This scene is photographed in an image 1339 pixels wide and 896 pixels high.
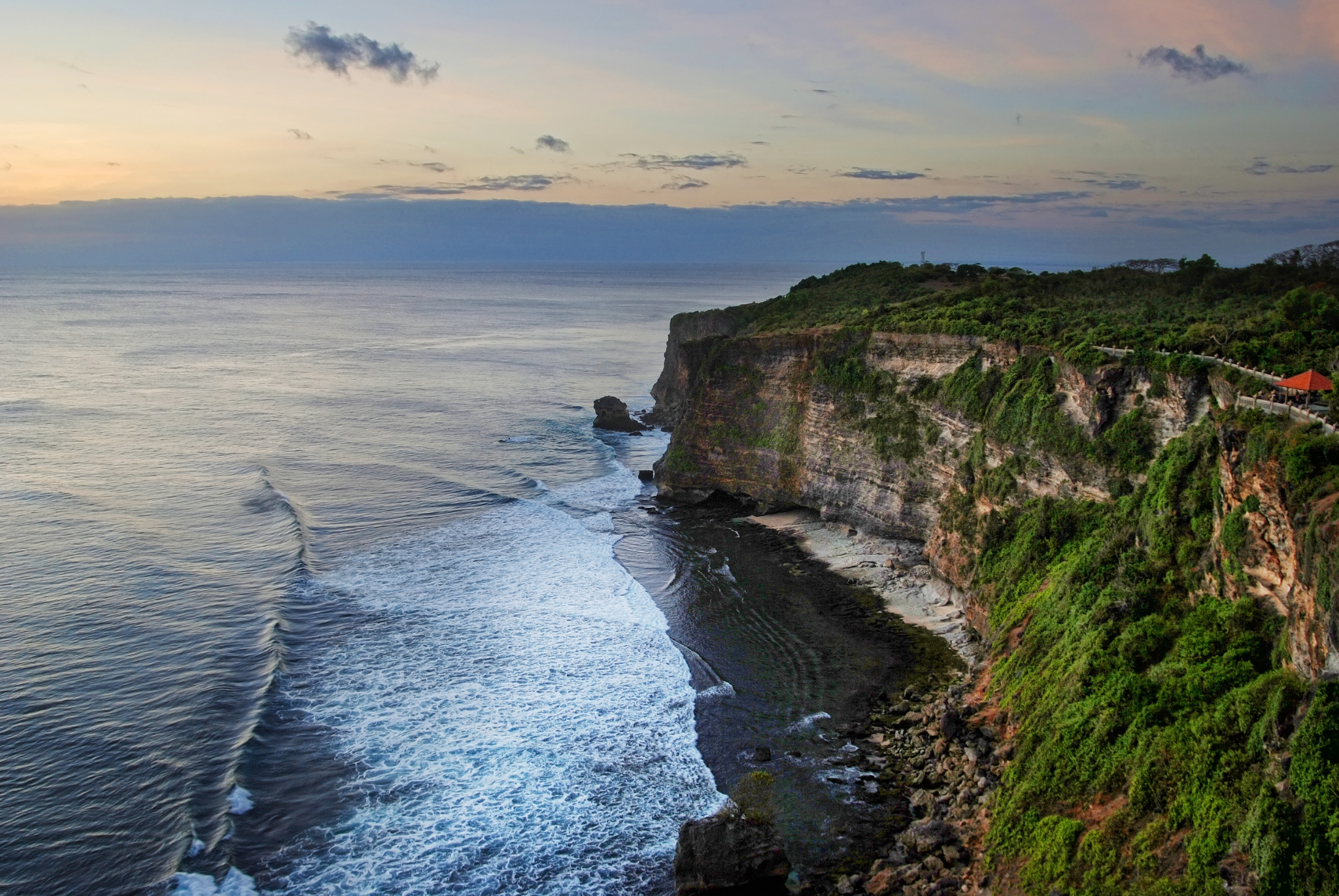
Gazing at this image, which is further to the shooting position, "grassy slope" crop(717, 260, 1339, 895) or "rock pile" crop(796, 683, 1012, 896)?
"rock pile" crop(796, 683, 1012, 896)

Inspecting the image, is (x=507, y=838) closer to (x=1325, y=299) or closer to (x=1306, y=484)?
(x=1306, y=484)

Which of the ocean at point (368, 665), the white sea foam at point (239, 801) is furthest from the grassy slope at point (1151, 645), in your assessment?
the white sea foam at point (239, 801)

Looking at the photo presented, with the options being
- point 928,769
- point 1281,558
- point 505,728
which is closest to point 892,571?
point 928,769

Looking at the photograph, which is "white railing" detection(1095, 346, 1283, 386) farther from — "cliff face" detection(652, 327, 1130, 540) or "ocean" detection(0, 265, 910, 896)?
"ocean" detection(0, 265, 910, 896)

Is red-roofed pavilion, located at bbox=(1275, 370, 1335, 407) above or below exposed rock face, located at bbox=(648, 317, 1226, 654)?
above

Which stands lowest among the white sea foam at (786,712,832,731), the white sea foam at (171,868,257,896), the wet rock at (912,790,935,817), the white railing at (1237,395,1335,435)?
the white sea foam at (171,868,257,896)

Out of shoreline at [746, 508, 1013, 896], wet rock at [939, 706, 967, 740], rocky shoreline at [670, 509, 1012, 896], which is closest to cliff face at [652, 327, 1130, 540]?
shoreline at [746, 508, 1013, 896]

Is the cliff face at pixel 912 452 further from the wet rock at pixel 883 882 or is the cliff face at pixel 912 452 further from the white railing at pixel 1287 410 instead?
the wet rock at pixel 883 882
